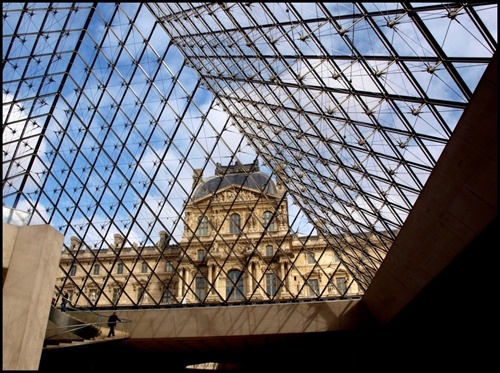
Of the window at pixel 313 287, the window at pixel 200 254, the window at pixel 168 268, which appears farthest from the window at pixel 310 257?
the window at pixel 168 268

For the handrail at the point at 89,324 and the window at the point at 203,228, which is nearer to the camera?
the handrail at the point at 89,324

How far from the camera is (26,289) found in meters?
11.4

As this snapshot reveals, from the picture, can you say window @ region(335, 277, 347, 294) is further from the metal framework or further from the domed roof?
the domed roof

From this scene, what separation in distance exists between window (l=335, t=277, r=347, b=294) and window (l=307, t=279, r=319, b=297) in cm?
170

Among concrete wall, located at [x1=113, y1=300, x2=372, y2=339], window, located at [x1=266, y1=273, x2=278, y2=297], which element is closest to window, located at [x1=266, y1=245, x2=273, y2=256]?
window, located at [x1=266, y1=273, x2=278, y2=297]

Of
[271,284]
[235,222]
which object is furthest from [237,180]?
[271,284]

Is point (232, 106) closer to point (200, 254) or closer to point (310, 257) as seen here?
point (310, 257)

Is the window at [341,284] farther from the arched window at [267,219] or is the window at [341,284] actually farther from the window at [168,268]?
the window at [168,268]

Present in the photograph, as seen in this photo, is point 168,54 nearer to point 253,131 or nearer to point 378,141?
point 253,131

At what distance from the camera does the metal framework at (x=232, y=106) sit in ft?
42.4

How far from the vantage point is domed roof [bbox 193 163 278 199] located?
1298 inches

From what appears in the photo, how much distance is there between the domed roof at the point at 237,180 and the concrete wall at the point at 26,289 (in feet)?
67.8

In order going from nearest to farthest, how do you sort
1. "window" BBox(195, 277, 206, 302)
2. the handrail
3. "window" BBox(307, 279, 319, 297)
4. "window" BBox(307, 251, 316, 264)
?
1. the handrail
2. "window" BBox(307, 279, 319, 297)
3. "window" BBox(307, 251, 316, 264)
4. "window" BBox(195, 277, 206, 302)

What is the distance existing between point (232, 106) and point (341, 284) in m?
16.0
